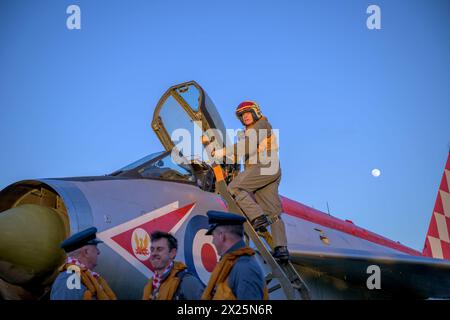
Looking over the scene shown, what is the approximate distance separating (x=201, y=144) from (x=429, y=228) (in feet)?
38.4

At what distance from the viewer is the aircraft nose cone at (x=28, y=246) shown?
384 centimetres

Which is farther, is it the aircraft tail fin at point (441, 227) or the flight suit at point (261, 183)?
the aircraft tail fin at point (441, 227)

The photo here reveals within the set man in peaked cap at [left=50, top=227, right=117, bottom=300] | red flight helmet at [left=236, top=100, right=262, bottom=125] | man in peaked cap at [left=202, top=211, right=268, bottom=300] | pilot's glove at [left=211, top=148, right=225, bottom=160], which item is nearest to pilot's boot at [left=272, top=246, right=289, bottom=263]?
pilot's glove at [left=211, top=148, right=225, bottom=160]

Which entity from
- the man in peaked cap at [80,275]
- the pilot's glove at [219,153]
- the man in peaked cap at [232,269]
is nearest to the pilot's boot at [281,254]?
the pilot's glove at [219,153]

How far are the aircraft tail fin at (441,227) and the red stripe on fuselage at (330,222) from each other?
1.95m

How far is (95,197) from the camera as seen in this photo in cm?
455

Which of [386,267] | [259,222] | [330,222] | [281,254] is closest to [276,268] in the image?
[281,254]

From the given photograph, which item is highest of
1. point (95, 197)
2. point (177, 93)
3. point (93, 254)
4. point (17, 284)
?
point (177, 93)

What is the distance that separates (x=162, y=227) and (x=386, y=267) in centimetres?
403

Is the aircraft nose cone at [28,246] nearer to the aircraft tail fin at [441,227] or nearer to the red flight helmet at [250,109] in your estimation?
the red flight helmet at [250,109]

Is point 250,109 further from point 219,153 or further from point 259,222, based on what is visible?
point 259,222

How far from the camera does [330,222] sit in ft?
30.3
